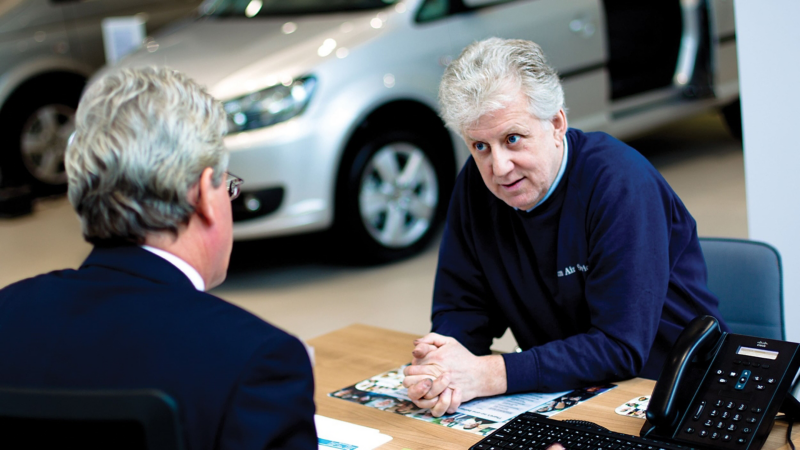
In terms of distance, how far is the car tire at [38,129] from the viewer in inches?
244

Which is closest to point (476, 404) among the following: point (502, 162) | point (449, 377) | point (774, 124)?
point (449, 377)

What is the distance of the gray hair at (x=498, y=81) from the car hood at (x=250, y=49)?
2.42 metres

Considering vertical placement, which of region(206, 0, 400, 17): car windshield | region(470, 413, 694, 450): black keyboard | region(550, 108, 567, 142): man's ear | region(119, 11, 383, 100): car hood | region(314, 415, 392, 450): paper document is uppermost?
region(206, 0, 400, 17): car windshield

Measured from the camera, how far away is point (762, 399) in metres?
1.32

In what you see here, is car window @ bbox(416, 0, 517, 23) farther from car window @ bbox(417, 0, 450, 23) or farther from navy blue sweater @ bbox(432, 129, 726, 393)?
navy blue sweater @ bbox(432, 129, 726, 393)

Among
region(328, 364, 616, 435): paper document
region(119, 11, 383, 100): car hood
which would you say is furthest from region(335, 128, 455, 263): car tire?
region(328, 364, 616, 435): paper document

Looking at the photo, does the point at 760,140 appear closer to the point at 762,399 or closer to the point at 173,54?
the point at 762,399

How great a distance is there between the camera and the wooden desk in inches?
55.9

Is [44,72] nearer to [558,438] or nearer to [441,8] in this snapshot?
[441,8]

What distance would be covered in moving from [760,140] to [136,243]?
1.76 m

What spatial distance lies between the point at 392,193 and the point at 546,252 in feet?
8.49

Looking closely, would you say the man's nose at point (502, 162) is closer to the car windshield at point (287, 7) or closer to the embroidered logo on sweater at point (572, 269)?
the embroidered logo on sweater at point (572, 269)

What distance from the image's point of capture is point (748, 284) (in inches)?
74.5

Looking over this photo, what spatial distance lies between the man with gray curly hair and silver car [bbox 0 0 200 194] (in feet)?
16.8
